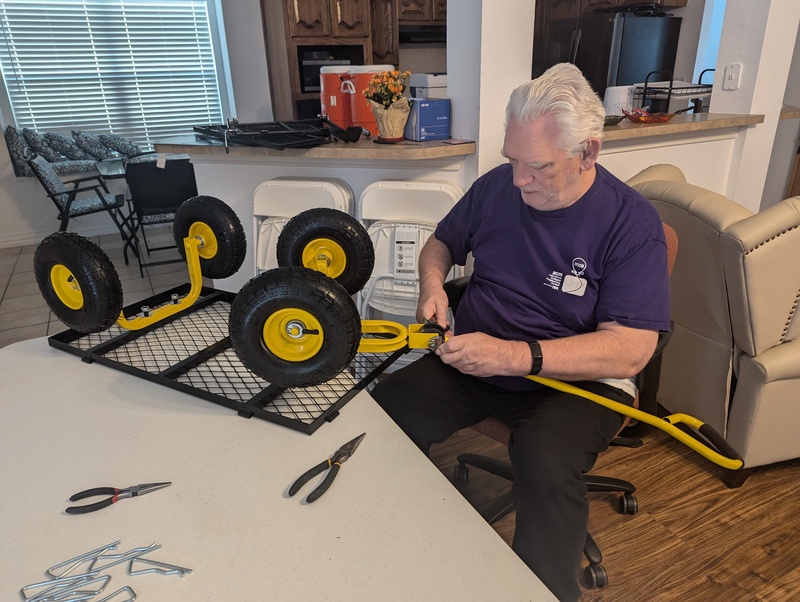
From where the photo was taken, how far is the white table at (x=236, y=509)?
71 centimetres

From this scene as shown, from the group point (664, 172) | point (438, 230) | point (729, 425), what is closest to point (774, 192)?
point (664, 172)

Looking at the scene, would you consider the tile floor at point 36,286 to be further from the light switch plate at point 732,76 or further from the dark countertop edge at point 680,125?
the light switch plate at point 732,76

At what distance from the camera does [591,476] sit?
1748mm

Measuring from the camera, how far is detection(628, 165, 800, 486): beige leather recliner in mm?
1611

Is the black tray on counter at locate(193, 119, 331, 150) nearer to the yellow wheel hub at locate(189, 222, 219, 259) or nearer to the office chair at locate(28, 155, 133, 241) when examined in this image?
the yellow wheel hub at locate(189, 222, 219, 259)

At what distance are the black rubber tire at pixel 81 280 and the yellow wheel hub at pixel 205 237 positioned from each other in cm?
32

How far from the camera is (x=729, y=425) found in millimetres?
1847

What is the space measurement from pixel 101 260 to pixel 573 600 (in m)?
1.15

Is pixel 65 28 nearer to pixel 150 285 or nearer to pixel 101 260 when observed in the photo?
pixel 150 285

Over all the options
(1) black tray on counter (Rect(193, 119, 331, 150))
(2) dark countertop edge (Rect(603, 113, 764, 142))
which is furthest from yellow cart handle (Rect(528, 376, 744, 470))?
(1) black tray on counter (Rect(193, 119, 331, 150))

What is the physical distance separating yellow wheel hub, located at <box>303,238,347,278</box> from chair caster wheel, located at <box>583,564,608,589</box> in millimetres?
1049

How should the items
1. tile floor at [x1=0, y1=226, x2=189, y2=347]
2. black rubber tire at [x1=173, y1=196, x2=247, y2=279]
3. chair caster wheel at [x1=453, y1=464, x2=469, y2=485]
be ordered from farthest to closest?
tile floor at [x1=0, y1=226, x2=189, y2=347] < chair caster wheel at [x1=453, y1=464, x2=469, y2=485] < black rubber tire at [x1=173, y1=196, x2=247, y2=279]

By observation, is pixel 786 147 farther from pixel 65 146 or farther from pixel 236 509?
pixel 65 146

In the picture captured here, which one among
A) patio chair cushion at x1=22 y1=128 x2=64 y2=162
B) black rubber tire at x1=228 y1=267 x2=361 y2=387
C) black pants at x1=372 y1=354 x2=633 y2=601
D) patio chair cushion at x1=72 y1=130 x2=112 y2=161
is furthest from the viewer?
patio chair cushion at x1=72 y1=130 x2=112 y2=161
